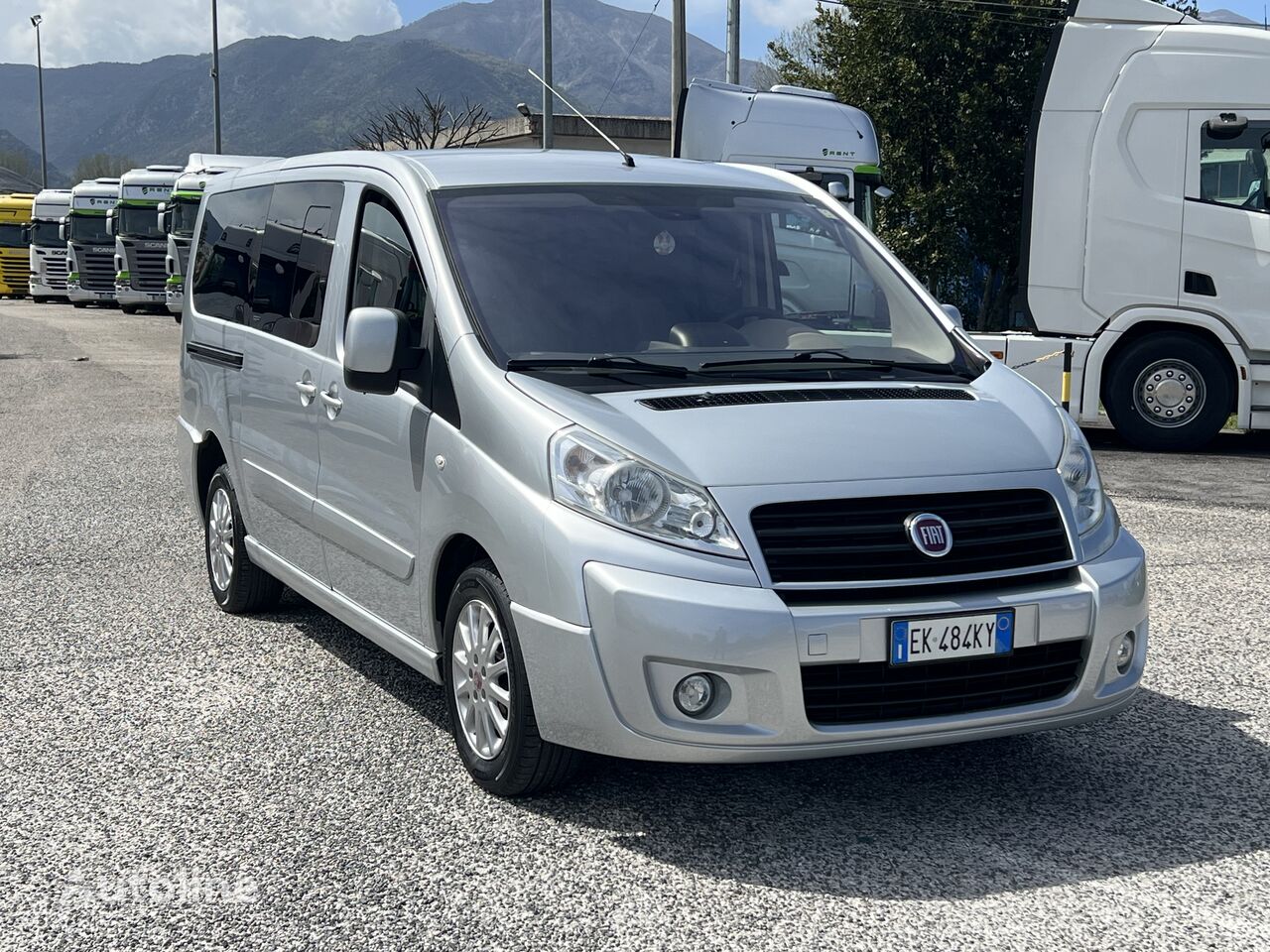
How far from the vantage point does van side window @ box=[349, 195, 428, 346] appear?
5020mm

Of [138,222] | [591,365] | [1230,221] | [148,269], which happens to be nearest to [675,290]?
[591,365]

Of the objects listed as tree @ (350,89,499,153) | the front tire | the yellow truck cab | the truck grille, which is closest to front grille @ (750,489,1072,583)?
the front tire

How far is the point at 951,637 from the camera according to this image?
4066mm

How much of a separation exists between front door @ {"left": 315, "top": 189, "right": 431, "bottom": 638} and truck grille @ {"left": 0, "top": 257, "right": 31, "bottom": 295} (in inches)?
2070

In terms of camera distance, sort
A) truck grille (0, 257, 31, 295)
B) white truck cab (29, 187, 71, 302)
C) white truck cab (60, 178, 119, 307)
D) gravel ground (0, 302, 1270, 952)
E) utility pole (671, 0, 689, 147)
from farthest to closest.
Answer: truck grille (0, 257, 31, 295)
white truck cab (29, 187, 71, 302)
white truck cab (60, 178, 119, 307)
utility pole (671, 0, 689, 147)
gravel ground (0, 302, 1270, 952)

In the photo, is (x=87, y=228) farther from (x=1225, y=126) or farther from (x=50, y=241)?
(x=1225, y=126)

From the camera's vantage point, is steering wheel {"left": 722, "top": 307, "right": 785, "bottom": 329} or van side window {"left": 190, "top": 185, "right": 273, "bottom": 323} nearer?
steering wheel {"left": 722, "top": 307, "right": 785, "bottom": 329}

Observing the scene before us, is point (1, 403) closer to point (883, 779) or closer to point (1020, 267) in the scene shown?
point (1020, 267)

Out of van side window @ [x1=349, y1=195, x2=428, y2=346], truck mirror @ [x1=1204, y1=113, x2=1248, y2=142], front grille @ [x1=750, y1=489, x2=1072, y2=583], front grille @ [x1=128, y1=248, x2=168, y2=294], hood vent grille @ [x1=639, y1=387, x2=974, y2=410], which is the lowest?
front grille @ [x1=128, y1=248, x2=168, y2=294]

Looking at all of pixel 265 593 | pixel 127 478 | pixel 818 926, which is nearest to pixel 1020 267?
pixel 127 478

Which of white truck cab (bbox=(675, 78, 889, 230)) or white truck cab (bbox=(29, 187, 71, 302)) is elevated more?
white truck cab (bbox=(675, 78, 889, 230))

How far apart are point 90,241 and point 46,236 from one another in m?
6.14

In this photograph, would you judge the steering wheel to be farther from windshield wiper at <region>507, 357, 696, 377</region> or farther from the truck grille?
the truck grille

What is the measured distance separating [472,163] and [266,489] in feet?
5.34
